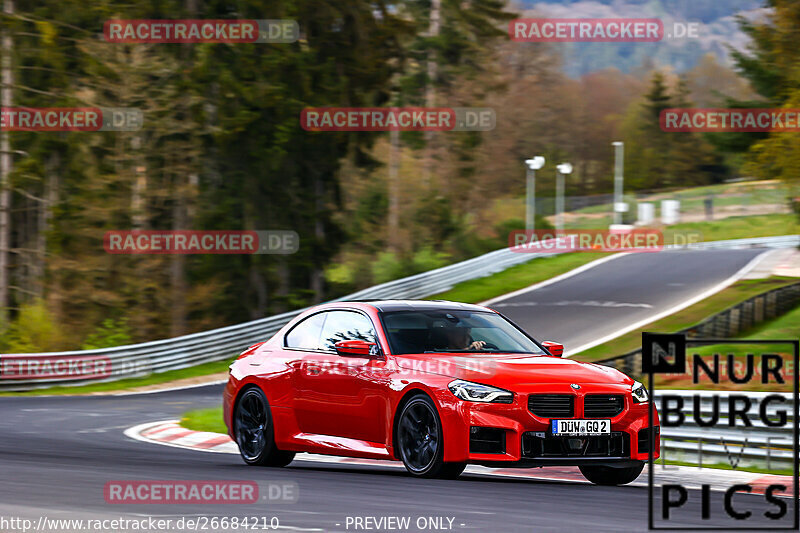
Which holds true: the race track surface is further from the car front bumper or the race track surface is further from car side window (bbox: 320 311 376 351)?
the car front bumper

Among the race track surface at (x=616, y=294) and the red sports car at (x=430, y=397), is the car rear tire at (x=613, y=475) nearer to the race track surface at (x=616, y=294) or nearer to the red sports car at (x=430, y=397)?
the red sports car at (x=430, y=397)

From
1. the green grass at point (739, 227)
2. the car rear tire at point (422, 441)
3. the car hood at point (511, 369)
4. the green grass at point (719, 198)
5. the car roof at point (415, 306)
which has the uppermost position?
the green grass at point (719, 198)

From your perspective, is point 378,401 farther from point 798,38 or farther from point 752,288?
point 752,288

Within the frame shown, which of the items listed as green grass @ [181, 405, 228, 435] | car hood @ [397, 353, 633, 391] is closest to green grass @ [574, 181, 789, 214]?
green grass @ [181, 405, 228, 435]

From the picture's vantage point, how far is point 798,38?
27562mm

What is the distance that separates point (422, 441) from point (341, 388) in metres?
1.15

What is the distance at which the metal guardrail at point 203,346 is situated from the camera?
102 ft

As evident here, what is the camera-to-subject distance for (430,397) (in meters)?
10.3

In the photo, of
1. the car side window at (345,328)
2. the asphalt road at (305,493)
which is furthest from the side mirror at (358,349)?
the asphalt road at (305,493)

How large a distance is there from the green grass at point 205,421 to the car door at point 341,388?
5.28 metres

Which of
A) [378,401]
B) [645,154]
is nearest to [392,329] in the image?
[378,401]

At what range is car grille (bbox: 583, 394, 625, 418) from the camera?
10.1 m

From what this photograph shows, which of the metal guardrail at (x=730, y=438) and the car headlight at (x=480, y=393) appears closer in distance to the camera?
the car headlight at (x=480, y=393)

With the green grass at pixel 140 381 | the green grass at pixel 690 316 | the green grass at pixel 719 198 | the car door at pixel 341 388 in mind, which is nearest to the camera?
the car door at pixel 341 388
